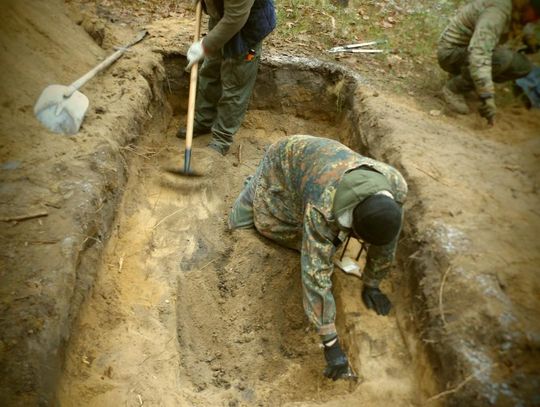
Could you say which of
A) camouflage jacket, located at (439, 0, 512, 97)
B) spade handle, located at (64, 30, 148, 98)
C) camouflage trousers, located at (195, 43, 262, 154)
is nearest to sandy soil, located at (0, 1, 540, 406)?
spade handle, located at (64, 30, 148, 98)

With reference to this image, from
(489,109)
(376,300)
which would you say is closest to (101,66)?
(376,300)

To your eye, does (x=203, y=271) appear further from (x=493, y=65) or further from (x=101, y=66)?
(x=493, y=65)

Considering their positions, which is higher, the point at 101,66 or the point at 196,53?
the point at 196,53

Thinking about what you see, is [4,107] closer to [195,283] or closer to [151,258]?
[151,258]

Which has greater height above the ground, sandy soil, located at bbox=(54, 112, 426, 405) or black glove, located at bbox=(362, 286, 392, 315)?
black glove, located at bbox=(362, 286, 392, 315)

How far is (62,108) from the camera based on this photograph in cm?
317

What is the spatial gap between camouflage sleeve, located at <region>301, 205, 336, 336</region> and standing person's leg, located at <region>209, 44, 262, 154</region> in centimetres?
196

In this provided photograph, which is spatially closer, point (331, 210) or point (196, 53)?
point (331, 210)

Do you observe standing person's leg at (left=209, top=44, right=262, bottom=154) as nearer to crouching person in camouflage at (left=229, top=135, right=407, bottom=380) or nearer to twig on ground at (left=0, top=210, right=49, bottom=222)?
crouching person in camouflage at (left=229, top=135, right=407, bottom=380)

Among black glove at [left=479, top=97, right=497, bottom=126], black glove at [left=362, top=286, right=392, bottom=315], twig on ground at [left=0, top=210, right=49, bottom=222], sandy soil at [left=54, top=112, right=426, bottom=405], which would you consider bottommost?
sandy soil at [left=54, top=112, right=426, bottom=405]

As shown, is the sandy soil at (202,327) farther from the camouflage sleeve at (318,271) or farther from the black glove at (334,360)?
the camouflage sleeve at (318,271)

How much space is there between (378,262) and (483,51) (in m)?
2.67

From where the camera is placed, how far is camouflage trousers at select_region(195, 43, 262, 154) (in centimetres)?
379

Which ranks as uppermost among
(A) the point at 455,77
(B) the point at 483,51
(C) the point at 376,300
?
(B) the point at 483,51
